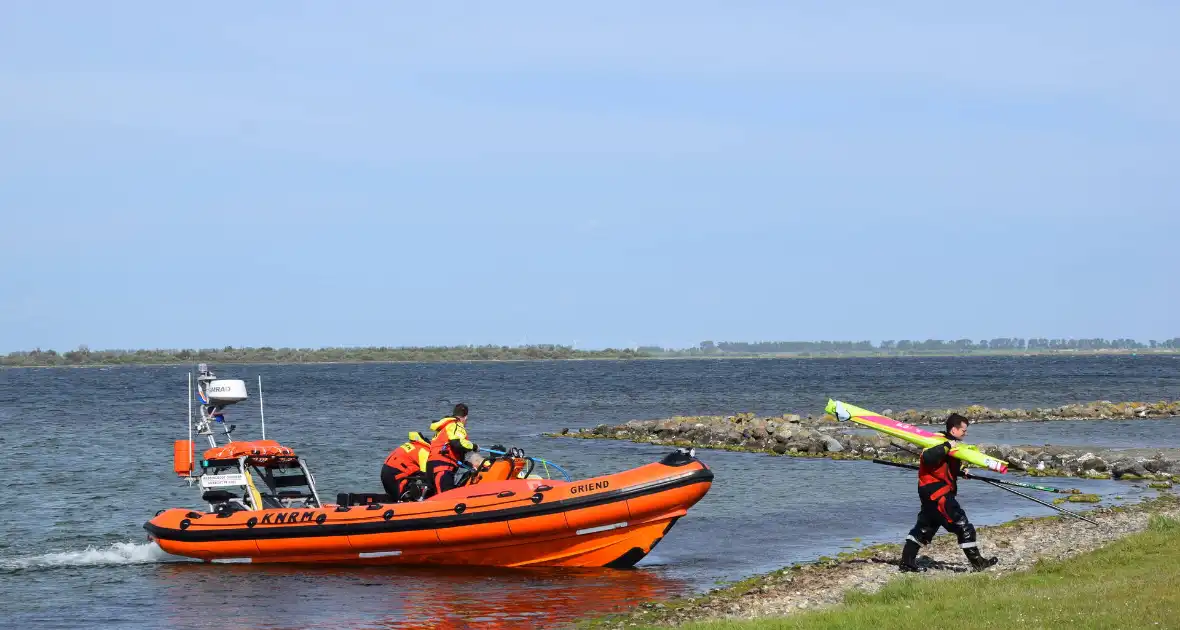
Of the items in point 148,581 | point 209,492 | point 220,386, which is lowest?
point 148,581

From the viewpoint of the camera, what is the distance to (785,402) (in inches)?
2383

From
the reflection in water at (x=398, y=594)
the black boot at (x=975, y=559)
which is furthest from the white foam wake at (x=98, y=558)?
the black boot at (x=975, y=559)

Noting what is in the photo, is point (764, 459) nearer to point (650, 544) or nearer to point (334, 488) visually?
point (334, 488)

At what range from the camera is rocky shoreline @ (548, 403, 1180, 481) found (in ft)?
80.9

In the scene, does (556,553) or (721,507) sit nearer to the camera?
(556,553)

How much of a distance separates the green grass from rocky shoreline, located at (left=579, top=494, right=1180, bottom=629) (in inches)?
31.2

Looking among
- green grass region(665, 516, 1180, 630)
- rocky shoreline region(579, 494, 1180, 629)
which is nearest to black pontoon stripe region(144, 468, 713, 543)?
rocky shoreline region(579, 494, 1180, 629)

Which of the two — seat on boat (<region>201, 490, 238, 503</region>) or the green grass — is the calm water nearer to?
seat on boat (<region>201, 490, 238, 503</region>)

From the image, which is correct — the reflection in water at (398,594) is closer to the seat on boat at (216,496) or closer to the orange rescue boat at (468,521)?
the orange rescue boat at (468,521)

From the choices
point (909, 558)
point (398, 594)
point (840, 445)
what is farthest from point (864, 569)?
point (840, 445)

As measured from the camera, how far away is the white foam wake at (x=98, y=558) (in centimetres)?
1723

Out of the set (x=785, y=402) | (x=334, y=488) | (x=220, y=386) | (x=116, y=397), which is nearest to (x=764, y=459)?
(x=334, y=488)

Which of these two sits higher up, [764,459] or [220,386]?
[220,386]

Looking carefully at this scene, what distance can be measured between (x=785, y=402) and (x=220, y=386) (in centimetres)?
4592
